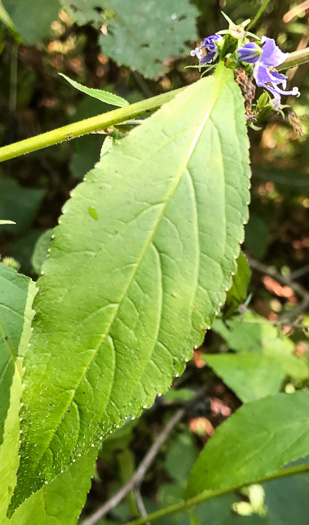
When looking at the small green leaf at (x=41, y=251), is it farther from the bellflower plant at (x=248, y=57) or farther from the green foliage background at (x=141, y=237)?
the bellflower plant at (x=248, y=57)

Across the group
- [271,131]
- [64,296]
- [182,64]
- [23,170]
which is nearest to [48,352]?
[64,296]

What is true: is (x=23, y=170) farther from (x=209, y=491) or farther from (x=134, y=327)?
(x=134, y=327)

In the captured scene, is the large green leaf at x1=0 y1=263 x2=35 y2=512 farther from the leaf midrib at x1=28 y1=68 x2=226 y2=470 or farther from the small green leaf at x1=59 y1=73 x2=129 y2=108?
the small green leaf at x1=59 y1=73 x2=129 y2=108

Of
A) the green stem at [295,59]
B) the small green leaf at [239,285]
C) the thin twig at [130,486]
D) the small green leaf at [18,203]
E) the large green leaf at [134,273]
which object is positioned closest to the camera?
the large green leaf at [134,273]

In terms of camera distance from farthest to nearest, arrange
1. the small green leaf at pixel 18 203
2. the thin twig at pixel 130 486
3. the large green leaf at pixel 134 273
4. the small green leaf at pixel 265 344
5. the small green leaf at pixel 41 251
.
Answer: the small green leaf at pixel 18 203 → the small green leaf at pixel 265 344 → the thin twig at pixel 130 486 → the small green leaf at pixel 41 251 → the large green leaf at pixel 134 273

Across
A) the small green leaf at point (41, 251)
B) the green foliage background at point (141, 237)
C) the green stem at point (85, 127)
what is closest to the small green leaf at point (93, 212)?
the green foliage background at point (141, 237)

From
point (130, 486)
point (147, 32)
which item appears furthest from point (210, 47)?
point (130, 486)

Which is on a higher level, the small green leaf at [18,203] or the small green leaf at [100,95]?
the small green leaf at [100,95]

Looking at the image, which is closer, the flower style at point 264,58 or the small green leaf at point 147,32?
the flower style at point 264,58
